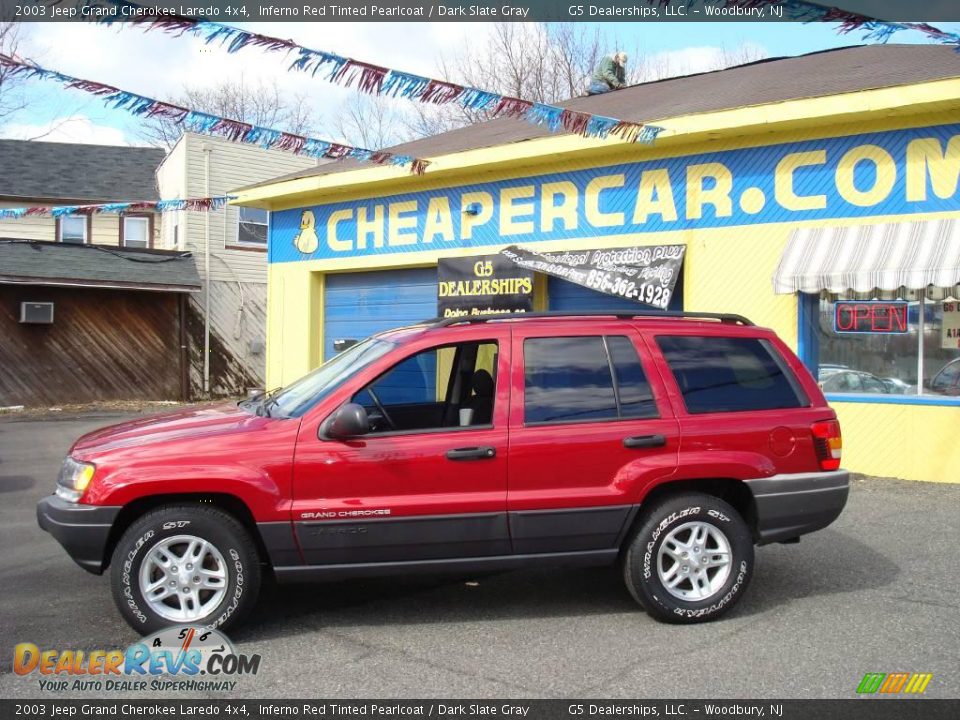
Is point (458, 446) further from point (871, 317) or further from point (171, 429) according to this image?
point (871, 317)

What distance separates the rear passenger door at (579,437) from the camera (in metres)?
5.19

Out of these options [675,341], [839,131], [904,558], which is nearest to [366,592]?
[675,341]

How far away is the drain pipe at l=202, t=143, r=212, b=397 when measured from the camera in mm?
21297

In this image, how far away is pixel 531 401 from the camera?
5.32 metres

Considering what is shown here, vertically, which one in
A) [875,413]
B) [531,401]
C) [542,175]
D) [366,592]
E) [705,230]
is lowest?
[366,592]

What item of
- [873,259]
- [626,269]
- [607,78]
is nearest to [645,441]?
[873,259]

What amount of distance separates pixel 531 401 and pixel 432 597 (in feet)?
5.02

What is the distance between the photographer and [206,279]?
21.5 m

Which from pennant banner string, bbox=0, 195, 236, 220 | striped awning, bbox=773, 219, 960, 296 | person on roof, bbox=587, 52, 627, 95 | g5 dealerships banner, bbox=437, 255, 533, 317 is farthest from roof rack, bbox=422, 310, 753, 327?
person on roof, bbox=587, 52, 627, 95

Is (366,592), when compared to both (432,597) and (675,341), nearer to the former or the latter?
(432,597)

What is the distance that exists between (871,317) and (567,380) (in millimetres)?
6307

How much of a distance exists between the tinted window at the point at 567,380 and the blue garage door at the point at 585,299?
6412mm

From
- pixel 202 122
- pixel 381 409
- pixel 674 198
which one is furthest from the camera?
pixel 674 198

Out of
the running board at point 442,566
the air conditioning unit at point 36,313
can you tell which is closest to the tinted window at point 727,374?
the running board at point 442,566
